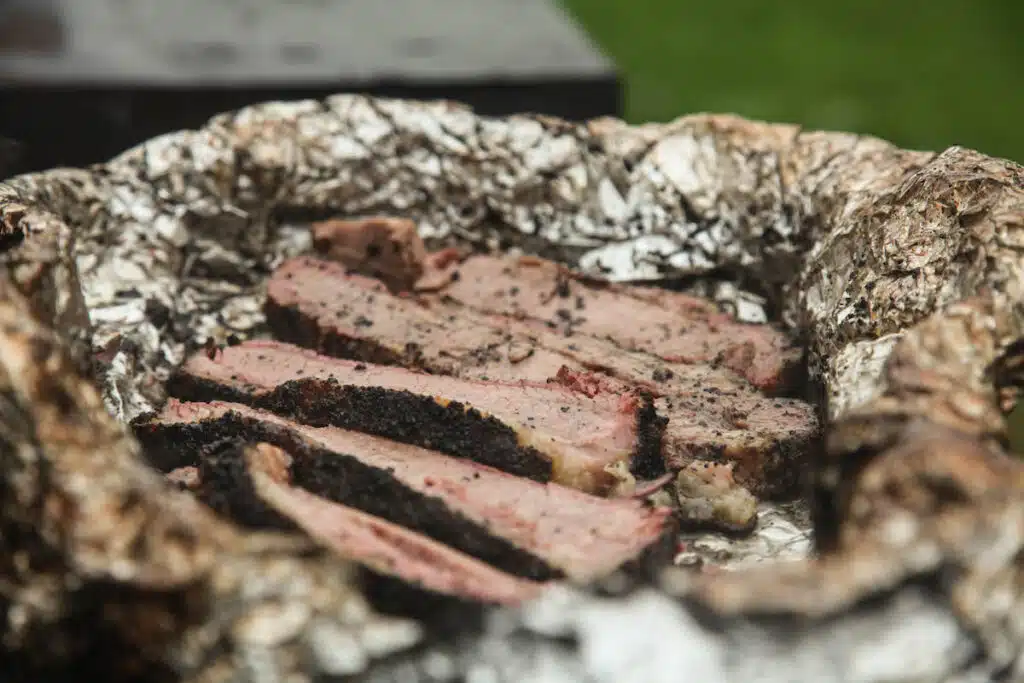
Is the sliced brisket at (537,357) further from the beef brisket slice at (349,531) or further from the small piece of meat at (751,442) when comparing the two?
the beef brisket slice at (349,531)

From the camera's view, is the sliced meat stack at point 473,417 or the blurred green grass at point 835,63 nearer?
the sliced meat stack at point 473,417

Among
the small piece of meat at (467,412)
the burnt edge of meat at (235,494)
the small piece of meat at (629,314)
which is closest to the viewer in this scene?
the burnt edge of meat at (235,494)

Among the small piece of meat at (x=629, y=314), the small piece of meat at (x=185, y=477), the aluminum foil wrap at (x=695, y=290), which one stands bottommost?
the small piece of meat at (x=185, y=477)

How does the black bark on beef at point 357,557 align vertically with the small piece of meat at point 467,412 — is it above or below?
above

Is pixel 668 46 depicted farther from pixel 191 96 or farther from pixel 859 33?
pixel 191 96

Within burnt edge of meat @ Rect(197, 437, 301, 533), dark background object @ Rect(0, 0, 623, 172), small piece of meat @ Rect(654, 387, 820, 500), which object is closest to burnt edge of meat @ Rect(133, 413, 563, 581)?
burnt edge of meat @ Rect(197, 437, 301, 533)

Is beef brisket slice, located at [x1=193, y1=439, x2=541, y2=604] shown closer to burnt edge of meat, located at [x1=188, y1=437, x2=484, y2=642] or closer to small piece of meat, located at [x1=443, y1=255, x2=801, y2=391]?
burnt edge of meat, located at [x1=188, y1=437, x2=484, y2=642]

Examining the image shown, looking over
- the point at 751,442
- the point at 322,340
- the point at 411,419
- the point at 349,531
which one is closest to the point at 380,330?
the point at 322,340

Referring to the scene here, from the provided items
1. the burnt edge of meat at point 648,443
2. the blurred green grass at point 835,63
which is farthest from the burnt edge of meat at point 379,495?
the blurred green grass at point 835,63
